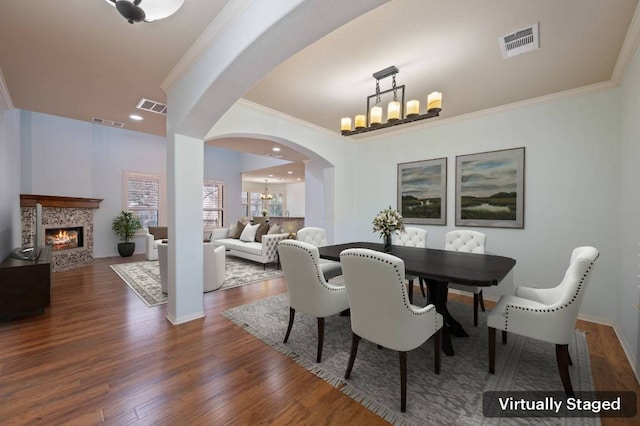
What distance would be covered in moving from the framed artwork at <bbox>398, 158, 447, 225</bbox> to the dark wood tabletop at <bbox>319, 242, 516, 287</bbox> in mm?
1364

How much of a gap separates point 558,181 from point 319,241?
10.3 ft

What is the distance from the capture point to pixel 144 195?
22.5 ft

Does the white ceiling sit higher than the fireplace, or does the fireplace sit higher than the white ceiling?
the white ceiling

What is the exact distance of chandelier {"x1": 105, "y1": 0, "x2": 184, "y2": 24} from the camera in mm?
1428

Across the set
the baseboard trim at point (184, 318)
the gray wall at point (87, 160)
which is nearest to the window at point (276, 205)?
the gray wall at point (87, 160)

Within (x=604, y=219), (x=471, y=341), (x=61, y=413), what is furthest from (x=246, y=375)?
(x=604, y=219)

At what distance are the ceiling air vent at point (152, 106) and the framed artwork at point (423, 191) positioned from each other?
12.5 ft

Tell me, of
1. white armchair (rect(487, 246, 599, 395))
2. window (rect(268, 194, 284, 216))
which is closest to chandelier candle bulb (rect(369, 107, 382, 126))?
white armchair (rect(487, 246, 599, 395))

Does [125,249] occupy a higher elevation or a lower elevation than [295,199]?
lower

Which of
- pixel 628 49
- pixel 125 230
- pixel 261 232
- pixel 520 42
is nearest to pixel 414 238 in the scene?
pixel 520 42

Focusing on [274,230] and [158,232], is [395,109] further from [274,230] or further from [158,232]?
[158,232]

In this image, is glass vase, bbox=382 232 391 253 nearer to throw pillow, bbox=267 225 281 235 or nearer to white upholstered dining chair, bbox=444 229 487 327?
white upholstered dining chair, bbox=444 229 487 327

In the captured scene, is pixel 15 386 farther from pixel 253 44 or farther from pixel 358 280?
pixel 253 44

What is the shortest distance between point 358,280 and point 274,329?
4.69 ft
